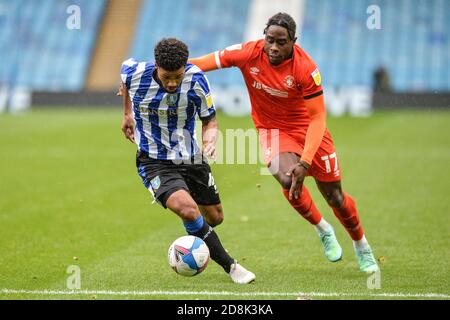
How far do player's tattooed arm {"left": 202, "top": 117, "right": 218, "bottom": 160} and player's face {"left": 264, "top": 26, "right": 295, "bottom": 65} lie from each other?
2.62 ft

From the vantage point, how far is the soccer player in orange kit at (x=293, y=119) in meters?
7.59

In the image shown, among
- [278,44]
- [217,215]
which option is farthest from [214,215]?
[278,44]

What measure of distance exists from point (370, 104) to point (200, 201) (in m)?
21.2

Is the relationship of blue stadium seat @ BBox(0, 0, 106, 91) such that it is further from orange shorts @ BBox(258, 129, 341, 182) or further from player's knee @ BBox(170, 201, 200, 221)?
player's knee @ BBox(170, 201, 200, 221)

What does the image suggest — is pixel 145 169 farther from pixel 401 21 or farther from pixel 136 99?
pixel 401 21

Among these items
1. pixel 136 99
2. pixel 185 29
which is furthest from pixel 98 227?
pixel 185 29

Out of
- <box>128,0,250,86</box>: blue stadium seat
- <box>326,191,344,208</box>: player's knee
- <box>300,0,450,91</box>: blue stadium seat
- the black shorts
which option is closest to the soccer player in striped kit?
the black shorts

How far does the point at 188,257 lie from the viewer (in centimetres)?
700

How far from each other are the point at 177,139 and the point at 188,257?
3.81ft

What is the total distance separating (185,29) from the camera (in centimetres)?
3606

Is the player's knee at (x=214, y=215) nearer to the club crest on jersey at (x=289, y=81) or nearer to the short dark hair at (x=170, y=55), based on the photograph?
the club crest on jersey at (x=289, y=81)

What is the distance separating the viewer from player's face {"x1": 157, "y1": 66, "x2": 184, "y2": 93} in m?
7.04

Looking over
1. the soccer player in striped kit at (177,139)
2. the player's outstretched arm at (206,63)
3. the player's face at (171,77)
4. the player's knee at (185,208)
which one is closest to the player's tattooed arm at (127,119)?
the soccer player in striped kit at (177,139)

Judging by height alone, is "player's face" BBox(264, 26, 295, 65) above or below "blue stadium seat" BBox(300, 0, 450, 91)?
above
